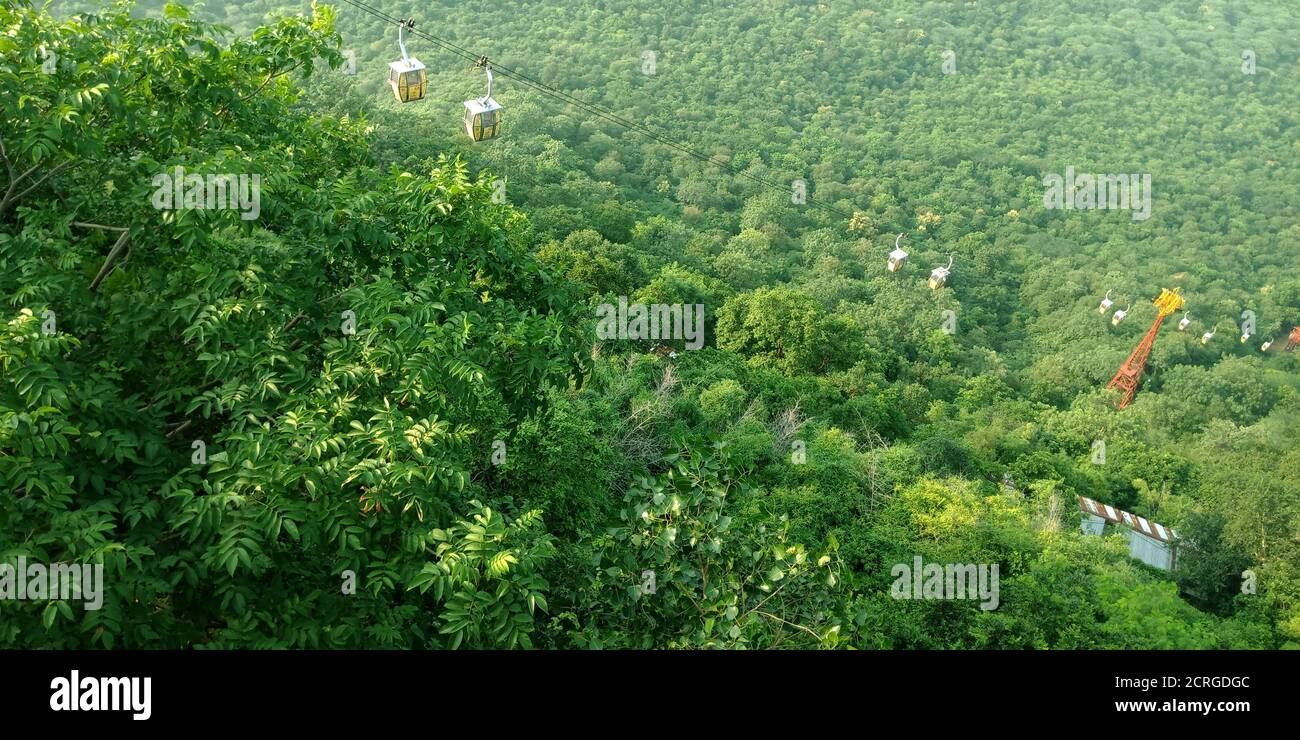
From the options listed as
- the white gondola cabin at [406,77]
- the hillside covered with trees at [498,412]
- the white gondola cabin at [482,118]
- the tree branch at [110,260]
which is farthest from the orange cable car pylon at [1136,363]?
the tree branch at [110,260]

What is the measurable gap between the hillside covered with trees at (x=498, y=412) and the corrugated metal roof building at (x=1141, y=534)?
0.56 meters

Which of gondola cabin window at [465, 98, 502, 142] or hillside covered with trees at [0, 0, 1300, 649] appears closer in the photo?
hillside covered with trees at [0, 0, 1300, 649]

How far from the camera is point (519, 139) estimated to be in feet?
133

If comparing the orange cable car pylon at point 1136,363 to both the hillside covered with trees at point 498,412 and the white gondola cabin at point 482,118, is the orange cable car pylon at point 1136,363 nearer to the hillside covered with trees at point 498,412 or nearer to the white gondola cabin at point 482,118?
the hillside covered with trees at point 498,412

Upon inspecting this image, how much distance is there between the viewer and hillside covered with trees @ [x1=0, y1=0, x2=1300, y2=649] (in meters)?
4.85

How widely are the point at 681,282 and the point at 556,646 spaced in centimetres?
1873

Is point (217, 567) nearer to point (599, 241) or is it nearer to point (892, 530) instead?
point (892, 530)

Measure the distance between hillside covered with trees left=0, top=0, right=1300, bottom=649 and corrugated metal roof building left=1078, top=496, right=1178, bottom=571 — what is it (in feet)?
1.82

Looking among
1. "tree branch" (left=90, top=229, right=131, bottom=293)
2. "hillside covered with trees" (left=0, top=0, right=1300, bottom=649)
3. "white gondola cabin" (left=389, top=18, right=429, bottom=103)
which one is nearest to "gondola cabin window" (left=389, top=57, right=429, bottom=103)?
"white gondola cabin" (left=389, top=18, right=429, bottom=103)

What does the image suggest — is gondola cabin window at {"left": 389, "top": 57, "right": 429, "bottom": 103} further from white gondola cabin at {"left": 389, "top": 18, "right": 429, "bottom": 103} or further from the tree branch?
the tree branch

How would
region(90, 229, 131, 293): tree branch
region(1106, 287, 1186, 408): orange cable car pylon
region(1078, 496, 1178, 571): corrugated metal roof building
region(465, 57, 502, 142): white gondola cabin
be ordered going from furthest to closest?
region(1106, 287, 1186, 408): orange cable car pylon < region(1078, 496, 1178, 571): corrugated metal roof building < region(465, 57, 502, 142): white gondola cabin < region(90, 229, 131, 293): tree branch

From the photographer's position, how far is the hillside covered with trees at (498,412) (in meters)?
4.85

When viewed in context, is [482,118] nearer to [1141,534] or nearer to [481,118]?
[481,118]

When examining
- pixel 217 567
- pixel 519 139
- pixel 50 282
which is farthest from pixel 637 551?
pixel 519 139
